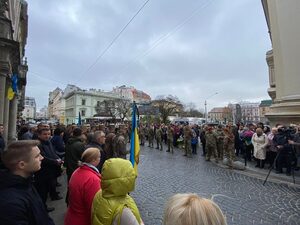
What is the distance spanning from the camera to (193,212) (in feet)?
4.93

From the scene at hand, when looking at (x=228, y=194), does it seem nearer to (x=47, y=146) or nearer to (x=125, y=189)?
(x=47, y=146)

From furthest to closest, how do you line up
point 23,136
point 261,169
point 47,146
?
point 261,169 → point 23,136 → point 47,146

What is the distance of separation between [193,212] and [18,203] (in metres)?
1.35

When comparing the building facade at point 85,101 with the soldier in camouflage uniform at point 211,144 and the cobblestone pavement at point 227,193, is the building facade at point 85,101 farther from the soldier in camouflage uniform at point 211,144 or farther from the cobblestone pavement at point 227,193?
the cobblestone pavement at point 227,193

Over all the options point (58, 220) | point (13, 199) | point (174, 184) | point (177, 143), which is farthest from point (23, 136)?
point (177, 143)

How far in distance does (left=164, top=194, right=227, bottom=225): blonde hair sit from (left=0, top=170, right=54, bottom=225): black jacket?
1.16 meters

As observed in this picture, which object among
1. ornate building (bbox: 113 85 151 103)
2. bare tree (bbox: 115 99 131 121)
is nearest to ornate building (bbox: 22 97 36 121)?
ornate building (bbox: 113 85 151 103)

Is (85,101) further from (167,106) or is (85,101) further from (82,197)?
(82,197)

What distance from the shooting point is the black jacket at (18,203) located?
2016 mm

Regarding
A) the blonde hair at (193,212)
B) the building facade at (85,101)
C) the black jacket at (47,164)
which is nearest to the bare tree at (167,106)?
the building facade at (85,101)

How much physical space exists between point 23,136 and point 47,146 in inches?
147

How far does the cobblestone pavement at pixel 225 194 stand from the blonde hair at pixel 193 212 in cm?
415

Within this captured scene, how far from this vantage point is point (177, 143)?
23.0 meters

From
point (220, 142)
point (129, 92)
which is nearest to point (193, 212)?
point (220, 142)
